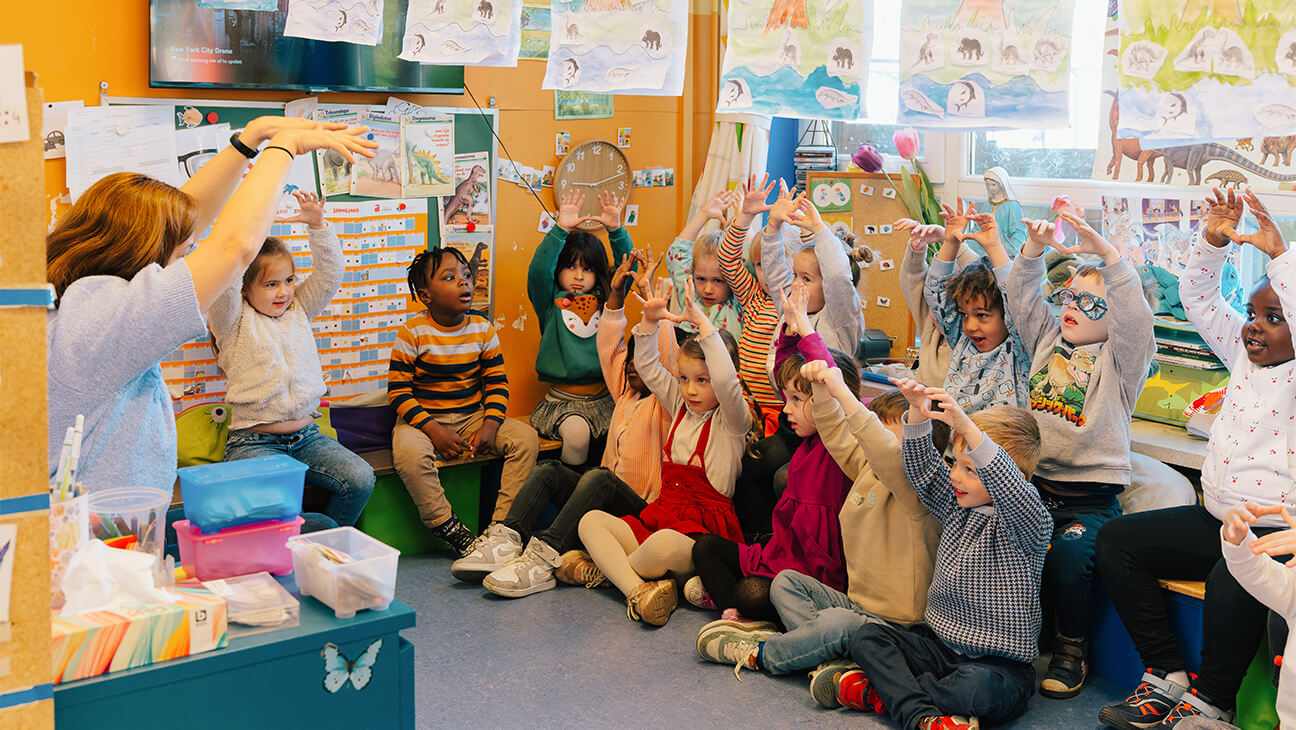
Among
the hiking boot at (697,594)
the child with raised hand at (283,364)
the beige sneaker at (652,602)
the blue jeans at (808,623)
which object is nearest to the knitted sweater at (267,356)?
the child with raised hand at (283,364)

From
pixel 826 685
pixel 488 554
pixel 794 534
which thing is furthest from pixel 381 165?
pixel 826 685

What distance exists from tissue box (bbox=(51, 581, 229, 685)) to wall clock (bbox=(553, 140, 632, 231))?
3.00 m

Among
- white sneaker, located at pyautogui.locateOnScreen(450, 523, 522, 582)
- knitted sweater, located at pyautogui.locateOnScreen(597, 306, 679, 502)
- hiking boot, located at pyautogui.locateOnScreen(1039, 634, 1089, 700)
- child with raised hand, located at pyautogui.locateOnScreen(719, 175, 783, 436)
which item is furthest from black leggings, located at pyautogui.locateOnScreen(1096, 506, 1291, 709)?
white sneaker, located at pyautogui.locateOnScreen(450, 523, 522, 582)

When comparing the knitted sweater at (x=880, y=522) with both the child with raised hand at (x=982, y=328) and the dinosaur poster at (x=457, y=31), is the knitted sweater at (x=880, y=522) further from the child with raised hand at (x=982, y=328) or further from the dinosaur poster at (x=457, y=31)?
the dinosaur poster at (x=457, y=31)

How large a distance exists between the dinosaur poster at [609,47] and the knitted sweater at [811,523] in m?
1.17

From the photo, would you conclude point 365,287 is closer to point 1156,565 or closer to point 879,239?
point 879,239

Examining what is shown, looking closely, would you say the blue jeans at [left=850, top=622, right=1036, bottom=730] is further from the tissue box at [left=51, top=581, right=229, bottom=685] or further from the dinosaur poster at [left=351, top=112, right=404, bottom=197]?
the dinosaur poster at [left=351, top=112, right=404, bottom=197]

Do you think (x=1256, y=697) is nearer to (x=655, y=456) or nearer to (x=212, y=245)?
(x=655, y=456)

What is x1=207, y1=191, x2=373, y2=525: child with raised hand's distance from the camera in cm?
347

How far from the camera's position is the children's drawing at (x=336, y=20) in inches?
136

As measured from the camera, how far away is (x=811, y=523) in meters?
3.11

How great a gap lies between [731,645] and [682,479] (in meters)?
0.64

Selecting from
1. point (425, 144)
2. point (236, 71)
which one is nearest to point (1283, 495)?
point (425, 144)

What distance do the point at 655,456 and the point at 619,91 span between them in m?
1.19
